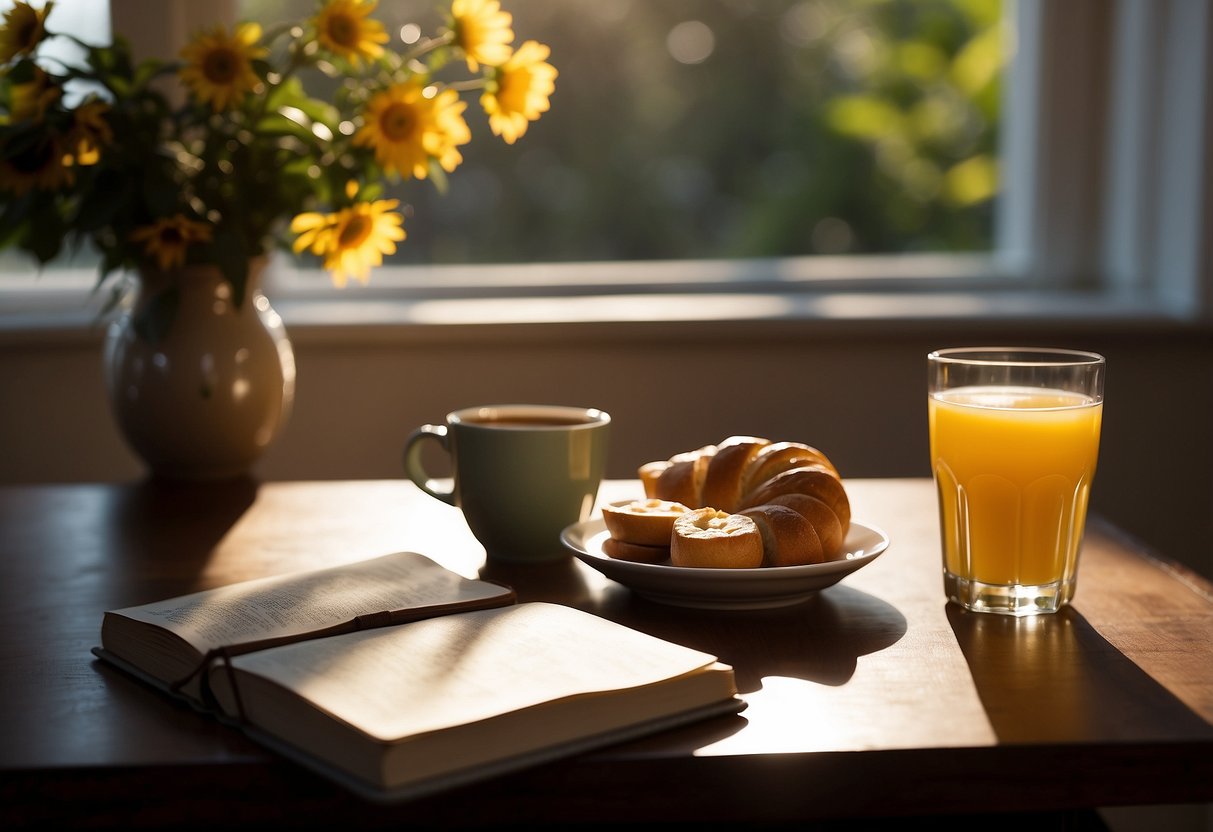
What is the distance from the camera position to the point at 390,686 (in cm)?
61

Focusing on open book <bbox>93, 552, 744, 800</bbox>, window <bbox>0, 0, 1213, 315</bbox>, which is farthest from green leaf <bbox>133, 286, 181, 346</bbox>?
window <bbox>0, 0, 1213, 315</bbox>

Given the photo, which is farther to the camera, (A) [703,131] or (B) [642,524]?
(A) [703,131]

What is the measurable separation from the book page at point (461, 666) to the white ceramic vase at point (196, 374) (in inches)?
22.3

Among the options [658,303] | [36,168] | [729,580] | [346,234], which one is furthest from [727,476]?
[658,303]

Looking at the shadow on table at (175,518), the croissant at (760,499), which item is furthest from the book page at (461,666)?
the shadow on table at (175,518)

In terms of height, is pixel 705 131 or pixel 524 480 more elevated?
pixel 705 131

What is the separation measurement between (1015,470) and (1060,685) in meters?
0.16

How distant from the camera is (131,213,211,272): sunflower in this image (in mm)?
1136

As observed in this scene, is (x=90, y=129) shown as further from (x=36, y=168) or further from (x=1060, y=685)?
(x=1060, y=685)

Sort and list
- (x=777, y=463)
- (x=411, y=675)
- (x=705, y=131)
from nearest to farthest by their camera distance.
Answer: (x=411, y=675), (x=777, y=463), (x=705, y=131)

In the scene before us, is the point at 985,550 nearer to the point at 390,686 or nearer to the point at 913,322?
the point at 390,686

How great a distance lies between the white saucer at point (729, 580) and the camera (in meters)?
0.77

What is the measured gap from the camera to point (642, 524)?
2.74ft

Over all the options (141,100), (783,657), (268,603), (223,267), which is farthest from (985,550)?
(141,100)
